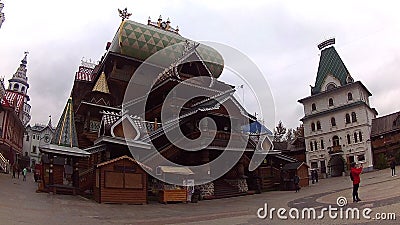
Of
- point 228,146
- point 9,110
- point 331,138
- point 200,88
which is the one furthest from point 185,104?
point 331,138

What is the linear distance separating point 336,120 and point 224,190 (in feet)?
99.6

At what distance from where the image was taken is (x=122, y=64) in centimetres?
3388

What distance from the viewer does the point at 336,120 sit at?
47.8 m

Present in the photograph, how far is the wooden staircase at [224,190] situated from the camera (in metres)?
22.2

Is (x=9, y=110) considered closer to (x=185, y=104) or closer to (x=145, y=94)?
(x=145, y=94)

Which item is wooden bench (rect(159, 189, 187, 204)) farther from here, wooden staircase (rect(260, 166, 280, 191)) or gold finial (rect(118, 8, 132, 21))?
gold finial (rect(118, 8, 132, 21))

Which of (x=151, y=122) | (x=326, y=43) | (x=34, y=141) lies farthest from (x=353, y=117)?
(x=34, y=141)

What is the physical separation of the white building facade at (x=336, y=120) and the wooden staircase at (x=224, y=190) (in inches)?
1031

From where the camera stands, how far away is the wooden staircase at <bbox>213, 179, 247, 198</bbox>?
22.2 m

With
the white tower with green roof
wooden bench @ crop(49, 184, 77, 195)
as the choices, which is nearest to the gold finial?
wooden bench @ crop(49, 184, 77, 195)

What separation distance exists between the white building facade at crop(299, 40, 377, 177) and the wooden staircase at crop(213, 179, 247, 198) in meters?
26.2

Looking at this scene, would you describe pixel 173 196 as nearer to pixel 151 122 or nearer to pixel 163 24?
pixel 151 122

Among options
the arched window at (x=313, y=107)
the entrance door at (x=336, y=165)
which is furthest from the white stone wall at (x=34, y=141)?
the entrance door at (x=336, y=165)

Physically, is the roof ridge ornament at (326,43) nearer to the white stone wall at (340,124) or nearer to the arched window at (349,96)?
the white stone wall at (340,124)
